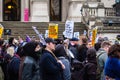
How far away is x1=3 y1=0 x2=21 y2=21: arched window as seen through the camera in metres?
41.1

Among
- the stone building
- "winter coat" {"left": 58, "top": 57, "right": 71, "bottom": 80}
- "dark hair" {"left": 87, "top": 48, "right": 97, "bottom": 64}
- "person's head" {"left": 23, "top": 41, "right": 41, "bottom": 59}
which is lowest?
"winter coat" {"left": 58, "top": 57, "right": 71, "bottom": 80}

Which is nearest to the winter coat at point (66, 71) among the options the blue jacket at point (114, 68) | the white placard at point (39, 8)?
the blue jacket at point (114, 68)

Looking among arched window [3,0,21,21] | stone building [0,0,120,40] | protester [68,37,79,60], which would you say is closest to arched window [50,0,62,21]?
stone building [0,0,120,40]

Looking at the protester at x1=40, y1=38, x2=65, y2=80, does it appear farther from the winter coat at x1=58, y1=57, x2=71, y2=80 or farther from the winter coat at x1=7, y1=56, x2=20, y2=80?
A: the winter coat at x1=7, y1=56, x2=20, y2=80

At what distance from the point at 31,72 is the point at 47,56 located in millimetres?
456

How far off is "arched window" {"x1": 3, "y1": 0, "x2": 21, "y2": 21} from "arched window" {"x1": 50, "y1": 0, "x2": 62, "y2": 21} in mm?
2611

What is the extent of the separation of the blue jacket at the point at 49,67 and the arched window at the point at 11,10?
99.7ft

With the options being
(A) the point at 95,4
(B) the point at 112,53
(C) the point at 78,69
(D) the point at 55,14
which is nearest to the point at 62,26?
(A) the point at 95,4

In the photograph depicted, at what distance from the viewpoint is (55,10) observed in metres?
41.7

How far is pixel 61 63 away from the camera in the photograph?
10.8 m

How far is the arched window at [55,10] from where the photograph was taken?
41.3 metres

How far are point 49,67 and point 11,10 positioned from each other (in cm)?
3175

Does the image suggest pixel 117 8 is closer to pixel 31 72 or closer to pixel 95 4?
pixel 95 4

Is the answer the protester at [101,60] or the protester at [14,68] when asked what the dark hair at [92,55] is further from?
the protester at [14,68]
